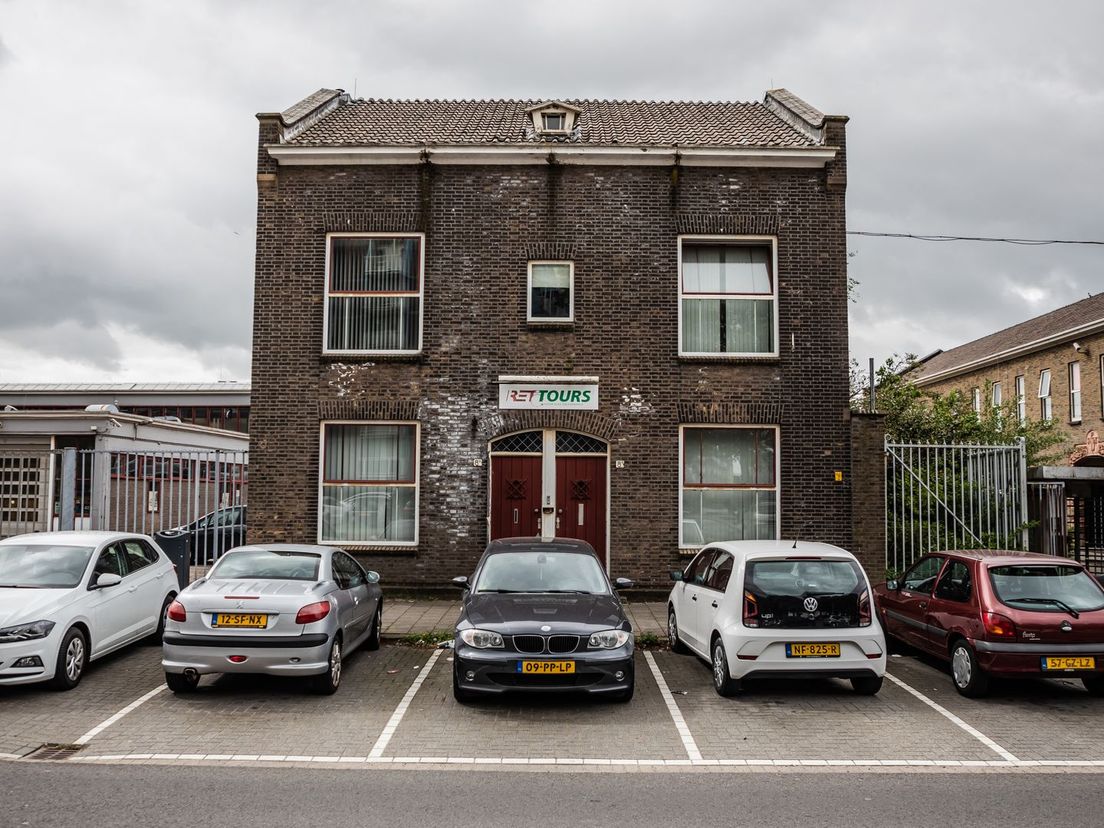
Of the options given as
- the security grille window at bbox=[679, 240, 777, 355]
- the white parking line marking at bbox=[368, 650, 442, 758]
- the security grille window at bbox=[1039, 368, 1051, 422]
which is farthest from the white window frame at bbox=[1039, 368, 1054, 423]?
the white parking line marking at bbox=[368, 650, 442, 758]

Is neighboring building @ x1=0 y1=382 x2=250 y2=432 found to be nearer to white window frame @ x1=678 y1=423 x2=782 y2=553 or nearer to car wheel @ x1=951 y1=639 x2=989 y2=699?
white window frame @ x1=678 y1=423 x2=782 y2=553

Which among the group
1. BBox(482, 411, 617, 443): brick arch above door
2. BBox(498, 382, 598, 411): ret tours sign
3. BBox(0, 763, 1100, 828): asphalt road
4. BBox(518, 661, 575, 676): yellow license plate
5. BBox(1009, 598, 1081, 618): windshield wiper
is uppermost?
BBox(498, 382, 598, 411): ret tours sign

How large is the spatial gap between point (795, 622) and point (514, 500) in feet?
22.7

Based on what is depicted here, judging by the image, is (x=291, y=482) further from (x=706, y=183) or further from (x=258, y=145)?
(x=706, y=183)

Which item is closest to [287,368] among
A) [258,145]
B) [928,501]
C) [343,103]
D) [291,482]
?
[291,482]

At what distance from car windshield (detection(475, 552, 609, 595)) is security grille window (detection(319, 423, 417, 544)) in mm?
5538

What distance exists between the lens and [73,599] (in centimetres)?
890

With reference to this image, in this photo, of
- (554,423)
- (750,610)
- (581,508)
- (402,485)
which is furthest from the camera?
(402,485)

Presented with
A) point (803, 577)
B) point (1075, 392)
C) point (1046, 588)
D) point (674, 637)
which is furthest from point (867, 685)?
point (1075, 392)

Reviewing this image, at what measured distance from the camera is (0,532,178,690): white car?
821 cm

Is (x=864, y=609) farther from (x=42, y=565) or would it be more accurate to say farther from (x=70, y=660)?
(x=42, y=565)

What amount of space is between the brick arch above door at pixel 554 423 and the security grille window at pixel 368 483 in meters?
1.43

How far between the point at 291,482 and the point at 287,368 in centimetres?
193

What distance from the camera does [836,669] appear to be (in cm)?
823
